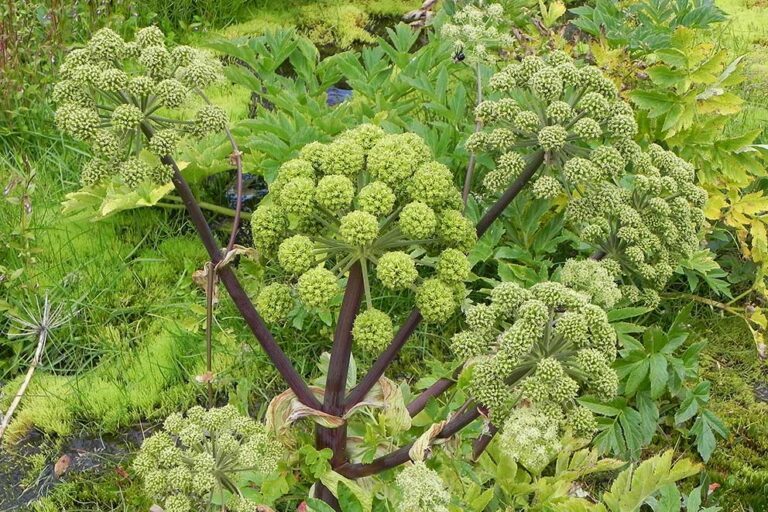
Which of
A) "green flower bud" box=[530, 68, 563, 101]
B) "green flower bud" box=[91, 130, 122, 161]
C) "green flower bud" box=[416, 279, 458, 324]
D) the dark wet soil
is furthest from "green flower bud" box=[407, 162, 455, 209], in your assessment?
the dark wet soil

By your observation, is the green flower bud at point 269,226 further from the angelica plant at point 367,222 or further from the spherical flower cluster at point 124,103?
the spherical flower cluster at point 124,103

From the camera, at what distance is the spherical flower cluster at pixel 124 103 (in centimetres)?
221

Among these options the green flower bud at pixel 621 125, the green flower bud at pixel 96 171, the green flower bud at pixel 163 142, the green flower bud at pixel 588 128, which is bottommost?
the green flower bud at pixel 621 125

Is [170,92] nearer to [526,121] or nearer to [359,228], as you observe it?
[359,228]

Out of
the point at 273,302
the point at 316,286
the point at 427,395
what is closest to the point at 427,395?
the point at 427,395

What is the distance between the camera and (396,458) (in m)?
2.60

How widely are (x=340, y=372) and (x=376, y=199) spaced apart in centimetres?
69

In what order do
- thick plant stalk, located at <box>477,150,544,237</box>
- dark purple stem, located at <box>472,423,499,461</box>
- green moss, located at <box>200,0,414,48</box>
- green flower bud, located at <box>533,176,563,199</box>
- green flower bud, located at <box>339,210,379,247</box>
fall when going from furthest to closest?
green moss, located at <box>200,0,414,48</box> → dark purple stem, located at <box>472,423,499,461</box> → thick plant stalk, located at <box>477,150,544,237</box> → green flower bud, located at <box>533,176,563,199</box> → green flower bud, located at <box>339,210,379,247</box>

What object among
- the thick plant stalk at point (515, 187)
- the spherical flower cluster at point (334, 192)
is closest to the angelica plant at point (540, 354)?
the thick plant stalk at point (515, 187)

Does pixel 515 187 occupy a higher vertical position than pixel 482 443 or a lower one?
higher

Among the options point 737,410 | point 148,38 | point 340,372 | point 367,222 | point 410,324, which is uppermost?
point 148,38

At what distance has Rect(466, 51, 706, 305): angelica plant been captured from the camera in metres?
2.49

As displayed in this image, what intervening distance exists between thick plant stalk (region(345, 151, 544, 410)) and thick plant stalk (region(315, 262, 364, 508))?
0.07m

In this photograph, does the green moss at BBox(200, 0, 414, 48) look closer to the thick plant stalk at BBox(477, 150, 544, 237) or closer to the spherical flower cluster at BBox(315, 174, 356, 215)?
the thick plant stalk at BBox(477, 150, 544, 237)
